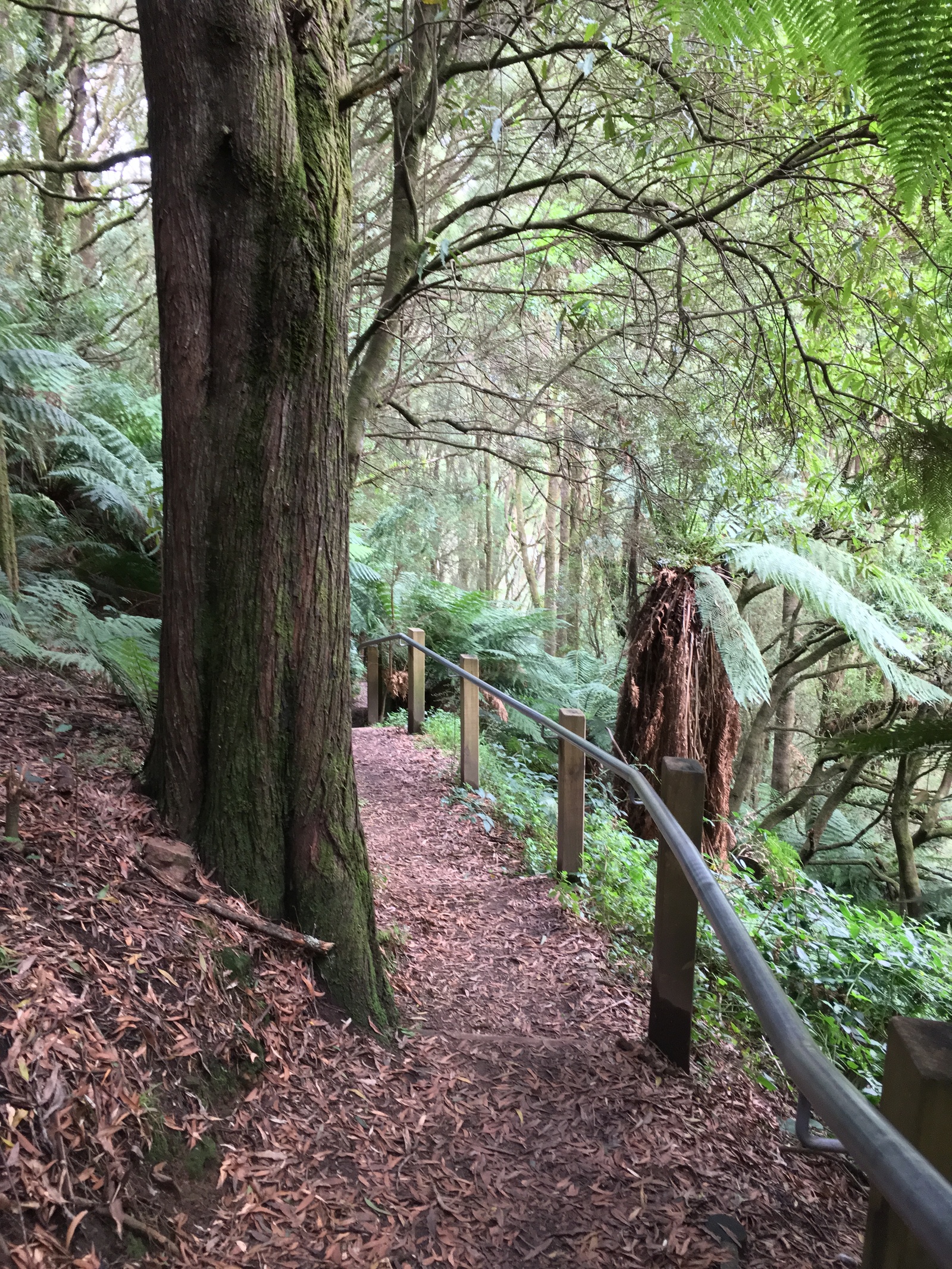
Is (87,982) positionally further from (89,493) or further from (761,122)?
(89,493)

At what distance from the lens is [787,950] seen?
141 inches

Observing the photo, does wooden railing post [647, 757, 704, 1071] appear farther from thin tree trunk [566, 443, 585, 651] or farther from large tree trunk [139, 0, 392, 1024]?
thin tree trunk [566, 443, 585, 651]

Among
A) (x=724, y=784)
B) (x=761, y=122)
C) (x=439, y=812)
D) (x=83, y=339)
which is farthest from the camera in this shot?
(x=83, y=339)

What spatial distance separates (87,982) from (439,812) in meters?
3.70

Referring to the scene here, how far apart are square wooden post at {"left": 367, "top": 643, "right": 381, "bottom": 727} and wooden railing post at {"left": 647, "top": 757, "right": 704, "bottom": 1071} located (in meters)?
6.52

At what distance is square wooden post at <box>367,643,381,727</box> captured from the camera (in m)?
9.12

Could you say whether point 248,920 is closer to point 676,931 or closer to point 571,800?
point 676,931

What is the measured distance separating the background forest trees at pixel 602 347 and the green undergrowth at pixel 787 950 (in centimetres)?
92

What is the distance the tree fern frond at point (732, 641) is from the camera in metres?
5.70

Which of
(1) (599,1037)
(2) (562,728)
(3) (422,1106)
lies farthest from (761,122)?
(3) (422,1106)

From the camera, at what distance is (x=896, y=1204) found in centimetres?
77

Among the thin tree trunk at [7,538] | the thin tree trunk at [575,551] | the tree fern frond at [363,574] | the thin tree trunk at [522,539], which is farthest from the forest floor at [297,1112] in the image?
the thin tree trunk at [522,539]

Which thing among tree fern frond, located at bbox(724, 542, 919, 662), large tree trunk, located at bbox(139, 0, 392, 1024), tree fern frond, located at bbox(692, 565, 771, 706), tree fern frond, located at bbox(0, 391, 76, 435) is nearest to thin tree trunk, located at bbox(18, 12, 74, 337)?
tree fern frond, located at bbox(0, 391, 76, 435)

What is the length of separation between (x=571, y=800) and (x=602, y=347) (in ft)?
14.1
